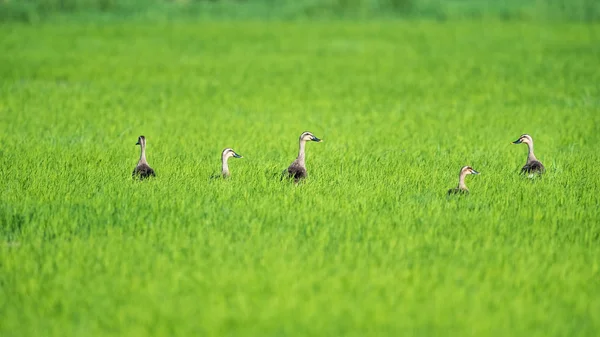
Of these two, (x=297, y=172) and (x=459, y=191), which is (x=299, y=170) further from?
(x=459, y=191)

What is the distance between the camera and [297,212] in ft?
29.1

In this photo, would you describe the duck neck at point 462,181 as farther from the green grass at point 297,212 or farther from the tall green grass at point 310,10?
the tall green grass at point 310,10

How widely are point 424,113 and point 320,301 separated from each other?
10.8 m

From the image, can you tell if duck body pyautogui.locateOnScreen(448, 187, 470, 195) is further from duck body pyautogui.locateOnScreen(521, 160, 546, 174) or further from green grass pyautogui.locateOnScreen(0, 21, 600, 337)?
duck body pyautogui.locateOnScreen(521, 160, 546, 174)

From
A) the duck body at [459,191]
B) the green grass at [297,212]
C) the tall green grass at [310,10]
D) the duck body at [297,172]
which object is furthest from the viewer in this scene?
the tall green grass at [310,10]

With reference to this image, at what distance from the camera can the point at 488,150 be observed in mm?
12852

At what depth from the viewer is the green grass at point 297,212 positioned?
20.8ft

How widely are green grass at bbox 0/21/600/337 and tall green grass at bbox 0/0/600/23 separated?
18.4 metres

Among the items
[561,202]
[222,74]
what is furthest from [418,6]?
[561,202]

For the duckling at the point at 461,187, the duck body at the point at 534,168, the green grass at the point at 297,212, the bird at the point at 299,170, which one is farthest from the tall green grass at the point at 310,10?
the duckling at the point at 461,187

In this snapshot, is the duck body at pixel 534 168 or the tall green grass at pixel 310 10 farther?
the tall green grass at pixel 310 10

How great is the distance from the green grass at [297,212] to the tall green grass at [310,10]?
18421 millimetres

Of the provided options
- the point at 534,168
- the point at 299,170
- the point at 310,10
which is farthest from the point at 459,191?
the point at 310,10

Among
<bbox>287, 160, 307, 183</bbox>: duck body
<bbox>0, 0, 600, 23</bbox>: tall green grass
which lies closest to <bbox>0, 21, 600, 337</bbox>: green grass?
<bbox>287, 160, 307, 183</bbox>: duck body
